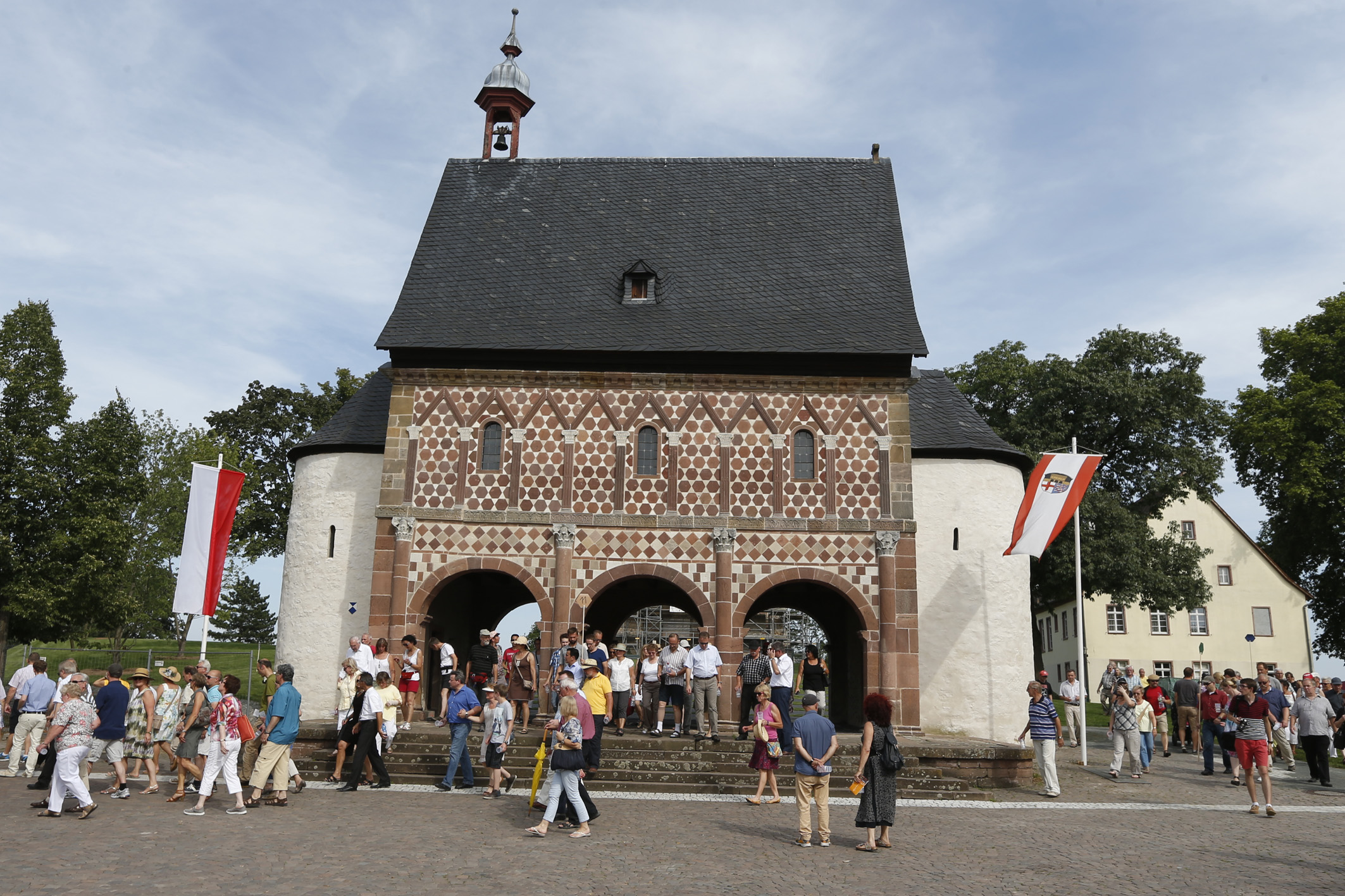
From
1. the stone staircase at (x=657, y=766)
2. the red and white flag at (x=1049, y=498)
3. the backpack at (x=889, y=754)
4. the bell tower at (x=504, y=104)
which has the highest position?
the bell tower at (x=504, y=104)

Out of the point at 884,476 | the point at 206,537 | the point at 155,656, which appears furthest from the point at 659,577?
the point at 155,656

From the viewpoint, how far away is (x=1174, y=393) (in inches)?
1383

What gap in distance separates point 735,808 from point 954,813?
286 cm

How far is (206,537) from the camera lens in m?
20.8

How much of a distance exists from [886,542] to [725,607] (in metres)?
3.44

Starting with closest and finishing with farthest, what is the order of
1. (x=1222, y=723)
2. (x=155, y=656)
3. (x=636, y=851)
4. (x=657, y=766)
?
(x=636, y=851) < (x=657, y=766) < (x=1222, y=723) < (x=155, y=656)

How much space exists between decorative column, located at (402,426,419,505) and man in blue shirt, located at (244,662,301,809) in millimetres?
9053

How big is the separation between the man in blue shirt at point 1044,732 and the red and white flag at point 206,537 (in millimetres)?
14642

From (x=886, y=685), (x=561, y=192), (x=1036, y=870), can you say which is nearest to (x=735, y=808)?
(x=1036, y=870)

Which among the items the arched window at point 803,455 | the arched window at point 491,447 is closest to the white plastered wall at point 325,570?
the arched window at point 491,447

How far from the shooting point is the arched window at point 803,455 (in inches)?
874

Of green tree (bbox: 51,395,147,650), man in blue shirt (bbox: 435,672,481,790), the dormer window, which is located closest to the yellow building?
the dormer window

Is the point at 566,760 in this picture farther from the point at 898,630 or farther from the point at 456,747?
the point at 898,630

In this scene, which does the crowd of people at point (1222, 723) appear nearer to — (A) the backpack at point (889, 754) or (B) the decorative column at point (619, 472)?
(A) the backpack at point (889, 754)
